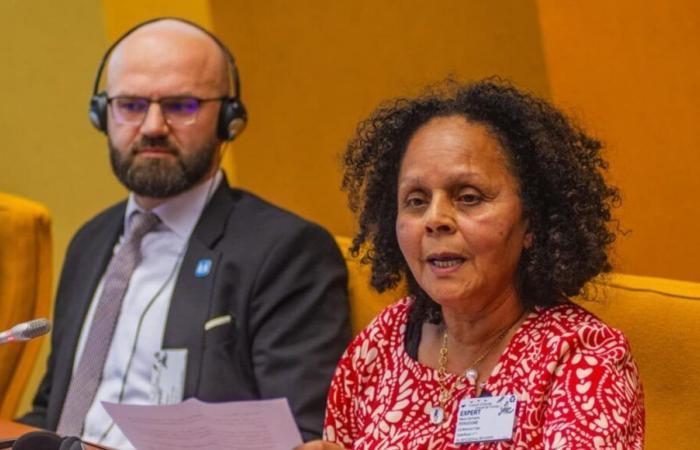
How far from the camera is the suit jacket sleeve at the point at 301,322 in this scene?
9.20 ft

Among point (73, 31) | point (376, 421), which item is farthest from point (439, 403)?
point (73, 31)

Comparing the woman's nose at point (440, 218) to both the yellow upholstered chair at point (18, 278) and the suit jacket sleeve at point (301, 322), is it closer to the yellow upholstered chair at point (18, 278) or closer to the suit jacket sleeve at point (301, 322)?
the suit jacket sleeve at point (301, 322)

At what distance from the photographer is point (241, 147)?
373cm

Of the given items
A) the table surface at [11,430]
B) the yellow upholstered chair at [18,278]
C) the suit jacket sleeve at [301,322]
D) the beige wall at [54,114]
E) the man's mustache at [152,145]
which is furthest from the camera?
the beige wall at [54,114]

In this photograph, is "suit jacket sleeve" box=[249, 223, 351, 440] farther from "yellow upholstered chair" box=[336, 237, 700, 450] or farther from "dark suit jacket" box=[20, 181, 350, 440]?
"yellow upholstered chair" box=[336, 237, 700, 450]

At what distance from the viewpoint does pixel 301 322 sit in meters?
2.87

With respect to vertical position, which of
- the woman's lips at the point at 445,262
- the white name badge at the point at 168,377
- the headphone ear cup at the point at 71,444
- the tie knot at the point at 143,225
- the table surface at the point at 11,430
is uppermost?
the woman's lips at the point at 445,262

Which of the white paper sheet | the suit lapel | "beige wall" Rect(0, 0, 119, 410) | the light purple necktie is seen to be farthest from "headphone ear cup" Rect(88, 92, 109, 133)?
the white paper sheet

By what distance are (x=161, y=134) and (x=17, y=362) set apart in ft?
2.27

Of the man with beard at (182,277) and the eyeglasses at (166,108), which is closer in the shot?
the man with beard at (182,277)

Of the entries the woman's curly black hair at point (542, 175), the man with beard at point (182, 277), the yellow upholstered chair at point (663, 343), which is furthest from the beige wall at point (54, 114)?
the yellow upholstered chair at point (663, 343)

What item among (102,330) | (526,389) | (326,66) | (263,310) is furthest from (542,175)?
(326,66)

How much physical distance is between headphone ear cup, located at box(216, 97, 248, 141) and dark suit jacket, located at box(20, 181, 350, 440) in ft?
0.66

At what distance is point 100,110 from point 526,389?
160 centimetres
